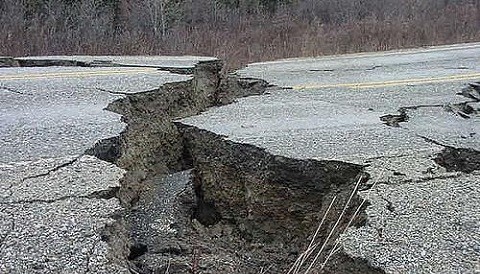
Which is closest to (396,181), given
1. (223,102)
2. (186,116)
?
(186,116)

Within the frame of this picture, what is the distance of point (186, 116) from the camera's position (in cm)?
483

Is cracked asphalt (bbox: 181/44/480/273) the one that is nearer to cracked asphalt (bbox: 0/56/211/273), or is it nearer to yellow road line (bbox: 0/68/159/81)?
cracked asphalt (bbox: 0/56/211/273)

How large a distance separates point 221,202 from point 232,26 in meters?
11.9

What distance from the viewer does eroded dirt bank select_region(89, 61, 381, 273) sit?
A: 2.81m

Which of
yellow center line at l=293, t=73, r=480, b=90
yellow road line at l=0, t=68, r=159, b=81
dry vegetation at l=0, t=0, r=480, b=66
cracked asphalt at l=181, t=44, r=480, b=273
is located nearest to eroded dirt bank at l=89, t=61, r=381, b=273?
cracked asphalt at l=181, t=44, r=480, b=273

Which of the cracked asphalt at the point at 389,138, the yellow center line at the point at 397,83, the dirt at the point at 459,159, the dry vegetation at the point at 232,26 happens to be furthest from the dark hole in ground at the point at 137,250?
the dry vegetation at the point at 232,26

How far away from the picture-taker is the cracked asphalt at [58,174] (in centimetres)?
235

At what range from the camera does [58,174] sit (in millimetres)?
3160

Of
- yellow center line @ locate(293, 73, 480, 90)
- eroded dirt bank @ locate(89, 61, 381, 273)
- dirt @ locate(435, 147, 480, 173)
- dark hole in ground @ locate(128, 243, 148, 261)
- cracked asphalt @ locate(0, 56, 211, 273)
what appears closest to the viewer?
cracked asphalt @ locate(0, 56, 211, 273)

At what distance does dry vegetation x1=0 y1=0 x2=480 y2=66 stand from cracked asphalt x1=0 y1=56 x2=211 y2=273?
13.3ft

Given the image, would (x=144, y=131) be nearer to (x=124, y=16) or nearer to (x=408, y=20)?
(x=124, y=16)

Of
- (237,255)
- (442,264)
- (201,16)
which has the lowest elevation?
(237,255)

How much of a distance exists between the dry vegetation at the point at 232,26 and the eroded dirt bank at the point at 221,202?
17.3 feet

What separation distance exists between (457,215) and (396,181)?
43 centimetres
